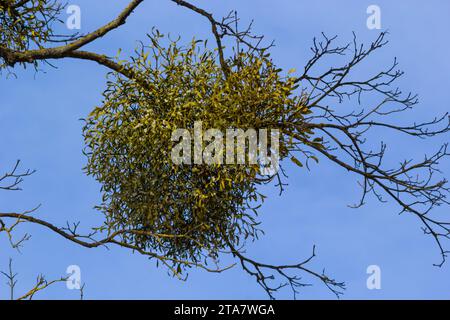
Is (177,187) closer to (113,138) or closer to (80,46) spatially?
(113,138)

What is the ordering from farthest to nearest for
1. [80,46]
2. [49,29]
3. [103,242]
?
[49,29] < [80,46] < [103,242]

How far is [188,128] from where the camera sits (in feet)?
17.8

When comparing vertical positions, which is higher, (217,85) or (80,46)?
(80,46)

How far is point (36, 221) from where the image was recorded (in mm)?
4613

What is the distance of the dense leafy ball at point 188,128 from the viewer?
5430mm

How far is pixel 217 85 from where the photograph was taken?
549 centimetres

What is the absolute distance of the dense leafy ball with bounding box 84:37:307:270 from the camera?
17.8 ft

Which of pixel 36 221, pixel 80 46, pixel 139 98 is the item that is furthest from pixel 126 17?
pixel 36 221

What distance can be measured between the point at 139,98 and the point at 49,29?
1.46 m

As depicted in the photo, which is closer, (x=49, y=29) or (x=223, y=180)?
(x=223, y=180)

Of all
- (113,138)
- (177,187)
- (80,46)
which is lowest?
(177,187)

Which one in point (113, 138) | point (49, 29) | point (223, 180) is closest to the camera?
point (223, 180)

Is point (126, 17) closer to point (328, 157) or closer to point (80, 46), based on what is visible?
point (80, 46)
